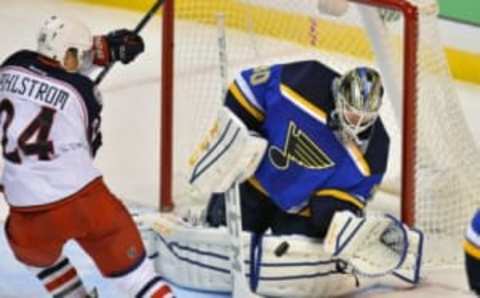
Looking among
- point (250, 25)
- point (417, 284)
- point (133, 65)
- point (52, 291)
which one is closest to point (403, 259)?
point (417, 284)

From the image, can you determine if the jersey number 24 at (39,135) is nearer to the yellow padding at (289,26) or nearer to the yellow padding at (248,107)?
the yellow padding at (248,107)

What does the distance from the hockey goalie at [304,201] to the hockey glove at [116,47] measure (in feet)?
0.71

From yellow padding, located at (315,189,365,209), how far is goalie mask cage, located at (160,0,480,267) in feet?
0.37

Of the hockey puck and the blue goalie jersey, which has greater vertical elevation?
the blue goalie jersey

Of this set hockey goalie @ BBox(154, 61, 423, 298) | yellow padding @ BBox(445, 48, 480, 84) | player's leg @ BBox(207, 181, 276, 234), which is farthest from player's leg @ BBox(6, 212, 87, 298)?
yellow padding @ BBox(445, 48, 480, 84)

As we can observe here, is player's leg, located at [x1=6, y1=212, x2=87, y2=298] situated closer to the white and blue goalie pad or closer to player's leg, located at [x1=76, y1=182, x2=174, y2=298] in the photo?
player's leg, located at [x1=76, y1=182, x2=174, y2=298]

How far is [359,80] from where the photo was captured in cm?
246

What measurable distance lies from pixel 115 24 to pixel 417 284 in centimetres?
277

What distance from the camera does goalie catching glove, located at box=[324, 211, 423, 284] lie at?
2396mm

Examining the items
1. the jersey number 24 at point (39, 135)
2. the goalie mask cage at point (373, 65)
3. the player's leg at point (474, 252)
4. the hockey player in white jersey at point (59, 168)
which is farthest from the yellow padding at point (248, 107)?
the player's leg at point (474, 252)

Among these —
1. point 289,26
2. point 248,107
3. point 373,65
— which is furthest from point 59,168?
point 289,26

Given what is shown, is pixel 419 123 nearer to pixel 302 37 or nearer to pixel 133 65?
pixel 302 37

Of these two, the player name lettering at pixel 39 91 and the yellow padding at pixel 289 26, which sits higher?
the yellow padding at pixel 289 26

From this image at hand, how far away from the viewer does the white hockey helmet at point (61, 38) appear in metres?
2.27
